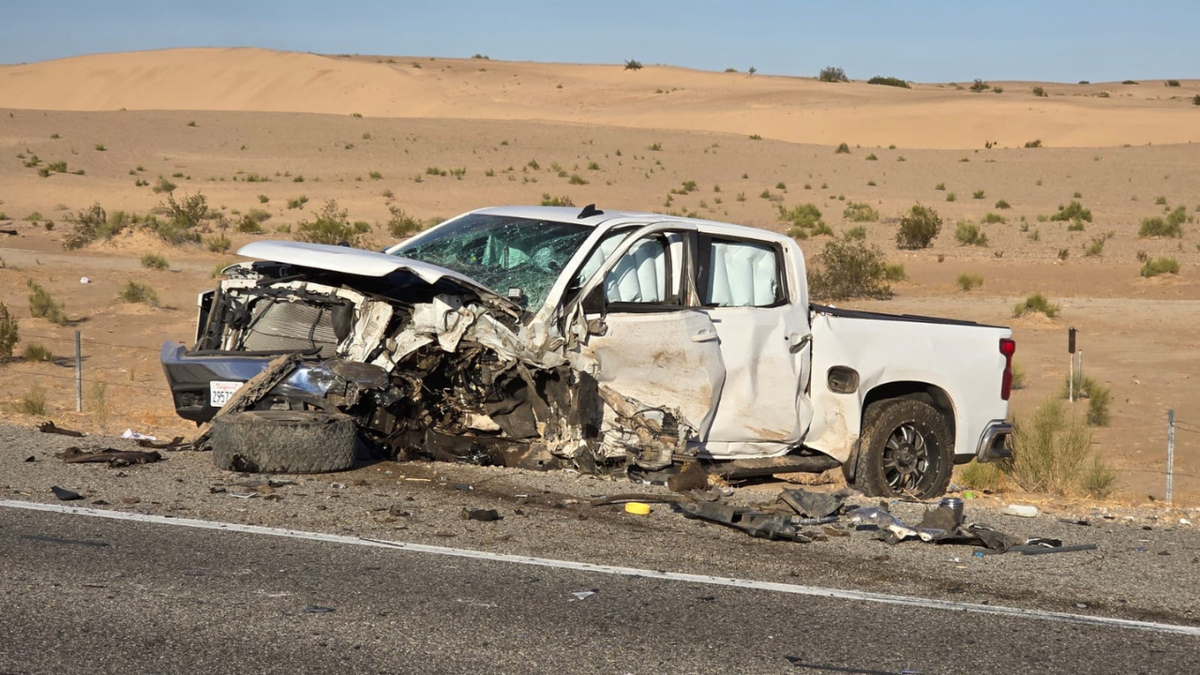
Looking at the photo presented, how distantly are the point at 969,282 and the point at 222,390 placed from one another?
21.7m

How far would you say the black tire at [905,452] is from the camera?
9.60 meters

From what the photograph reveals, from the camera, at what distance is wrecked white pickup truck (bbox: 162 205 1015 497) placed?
8477mm

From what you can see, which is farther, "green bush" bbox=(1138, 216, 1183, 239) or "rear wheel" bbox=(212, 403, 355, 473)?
"green bush" bbox=(1138, 216, 1183, 239)

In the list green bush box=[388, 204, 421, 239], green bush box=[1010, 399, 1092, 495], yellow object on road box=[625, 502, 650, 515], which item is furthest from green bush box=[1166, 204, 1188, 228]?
yellow object on road box=[625, 502, 650, 515]

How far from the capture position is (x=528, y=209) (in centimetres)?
981

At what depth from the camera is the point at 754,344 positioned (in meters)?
9.04

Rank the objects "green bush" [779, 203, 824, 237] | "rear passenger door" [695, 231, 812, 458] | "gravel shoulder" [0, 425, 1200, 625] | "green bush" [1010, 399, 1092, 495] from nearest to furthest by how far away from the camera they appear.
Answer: "gravel shoulder" [0, 425, 1200, 625]
"rear passenger door" [695, 231, 812, 458]
"green bush" [1010, 399, 1092, 495]
"green bush" [779, 203, 824, 237]

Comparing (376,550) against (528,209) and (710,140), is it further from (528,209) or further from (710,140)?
(710,140)

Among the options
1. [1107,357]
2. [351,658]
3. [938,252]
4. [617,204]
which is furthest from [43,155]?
[351,658]

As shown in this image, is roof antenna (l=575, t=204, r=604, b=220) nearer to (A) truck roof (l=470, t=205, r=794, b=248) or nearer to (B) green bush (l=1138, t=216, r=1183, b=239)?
(A) truck roof (l=470, t=205, r=794, b=248)

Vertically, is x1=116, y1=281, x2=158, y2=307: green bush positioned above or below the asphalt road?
above

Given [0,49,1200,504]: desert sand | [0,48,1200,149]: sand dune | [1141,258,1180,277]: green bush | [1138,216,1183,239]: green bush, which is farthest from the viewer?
[0,48,1200,149]: sand dune

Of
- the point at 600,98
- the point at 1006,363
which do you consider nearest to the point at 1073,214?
the point at 1006,363

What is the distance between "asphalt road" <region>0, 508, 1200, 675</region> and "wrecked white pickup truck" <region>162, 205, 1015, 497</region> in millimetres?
1878
